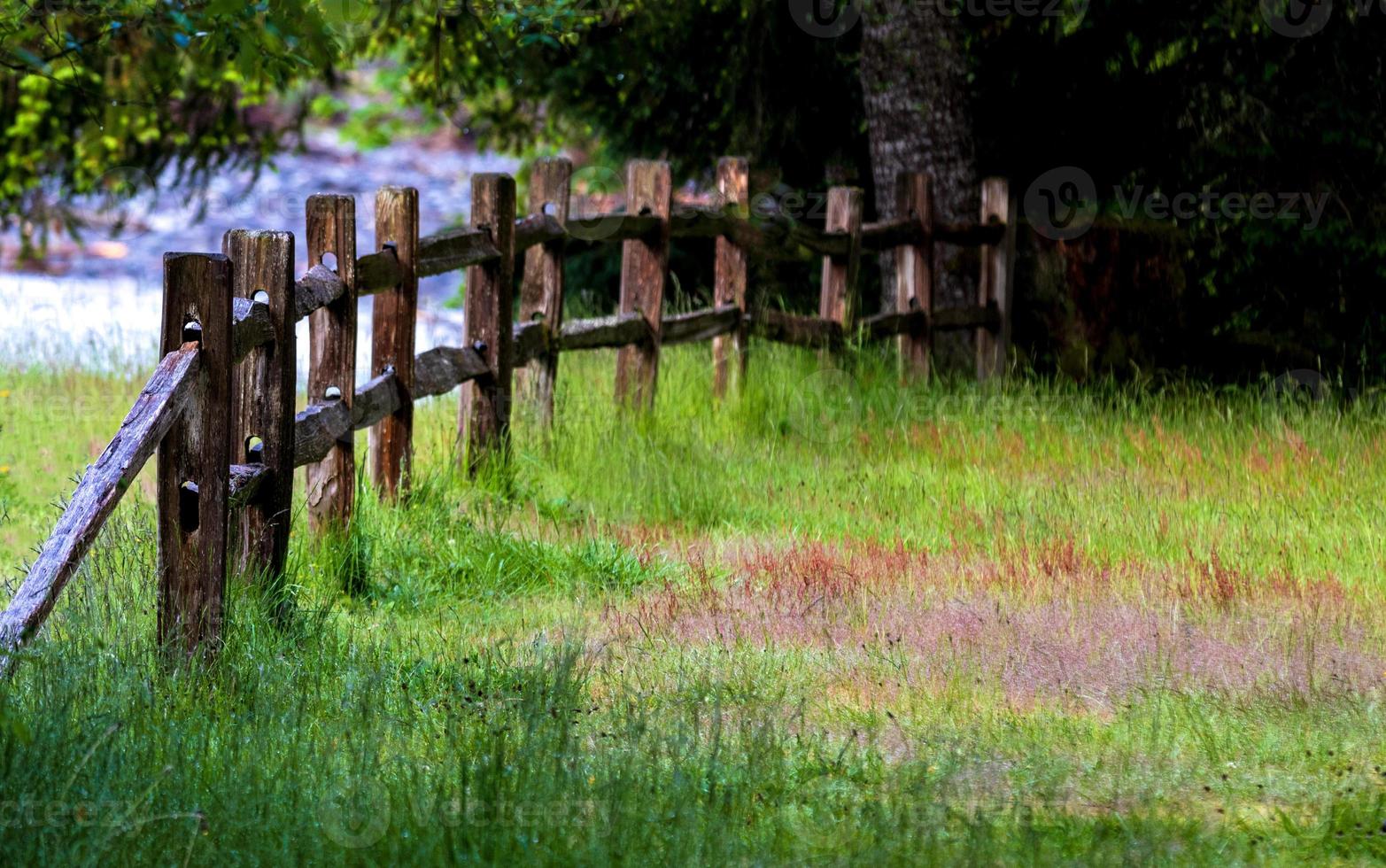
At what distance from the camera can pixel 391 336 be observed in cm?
688

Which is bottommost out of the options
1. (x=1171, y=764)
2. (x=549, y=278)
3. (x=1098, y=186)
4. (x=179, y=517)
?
(x=1171, y=764)

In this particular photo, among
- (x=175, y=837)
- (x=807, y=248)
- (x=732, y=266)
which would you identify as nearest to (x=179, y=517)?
(x=175, y=837)

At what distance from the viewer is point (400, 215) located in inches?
268

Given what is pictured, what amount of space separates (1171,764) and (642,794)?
59.7 inches

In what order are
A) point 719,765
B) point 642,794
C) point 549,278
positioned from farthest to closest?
point 549,278
point 719,765
point 642,794

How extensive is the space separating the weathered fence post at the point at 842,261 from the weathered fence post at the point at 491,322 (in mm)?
3248

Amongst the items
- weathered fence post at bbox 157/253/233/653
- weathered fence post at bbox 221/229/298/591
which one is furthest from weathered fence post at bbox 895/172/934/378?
weathered fence post at bbox 157/253/233/653

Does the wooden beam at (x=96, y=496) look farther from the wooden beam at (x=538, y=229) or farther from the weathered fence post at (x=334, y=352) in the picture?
the wooden beam at (x=538, y=229)

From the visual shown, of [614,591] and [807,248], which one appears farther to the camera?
[807,248]

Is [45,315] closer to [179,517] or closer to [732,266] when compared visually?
[732,266]

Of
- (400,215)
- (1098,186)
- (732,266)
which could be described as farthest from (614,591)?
(1098,186)

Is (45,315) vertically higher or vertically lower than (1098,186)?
lower

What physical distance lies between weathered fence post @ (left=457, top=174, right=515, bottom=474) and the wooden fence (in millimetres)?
11

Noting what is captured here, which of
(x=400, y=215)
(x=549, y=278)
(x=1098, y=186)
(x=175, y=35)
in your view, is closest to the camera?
(x=175, y=35)
